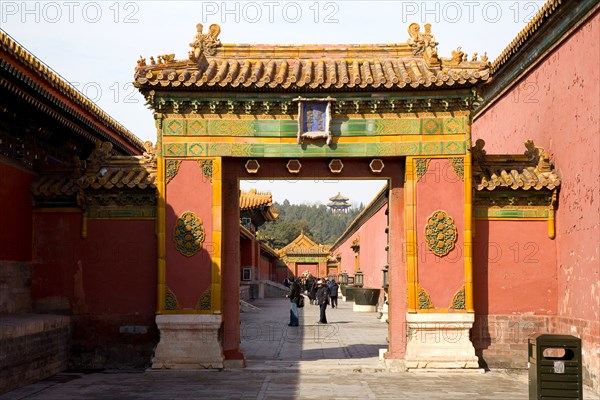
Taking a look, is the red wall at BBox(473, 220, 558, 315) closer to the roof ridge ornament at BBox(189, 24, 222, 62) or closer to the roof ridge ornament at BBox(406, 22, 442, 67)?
the roof ridge ornament at BBox(406, 22, 442, 67)

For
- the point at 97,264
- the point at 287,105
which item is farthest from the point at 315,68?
the point at 97,264

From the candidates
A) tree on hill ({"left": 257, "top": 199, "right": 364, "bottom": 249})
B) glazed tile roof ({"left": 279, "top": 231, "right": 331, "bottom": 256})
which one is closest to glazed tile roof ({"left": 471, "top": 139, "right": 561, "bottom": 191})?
glazed tile roof ({"left": 279, "top": 231, "right": 331, "bottom": 256})

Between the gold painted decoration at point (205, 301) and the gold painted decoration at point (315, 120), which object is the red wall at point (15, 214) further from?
the gold painted decoration at point (315, 120)

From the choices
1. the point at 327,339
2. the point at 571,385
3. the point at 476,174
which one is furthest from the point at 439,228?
the point at 327,339

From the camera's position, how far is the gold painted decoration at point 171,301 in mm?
15492

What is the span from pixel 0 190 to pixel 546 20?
11064 millimetres

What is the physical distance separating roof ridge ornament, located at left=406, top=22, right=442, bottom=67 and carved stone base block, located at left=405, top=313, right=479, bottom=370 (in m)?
5.26

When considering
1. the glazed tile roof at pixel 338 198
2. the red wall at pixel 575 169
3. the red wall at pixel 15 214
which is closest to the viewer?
the red wall at pixel 575 169

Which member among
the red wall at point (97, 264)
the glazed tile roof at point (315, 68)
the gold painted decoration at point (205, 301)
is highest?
the glazed tile roof at point (315, 68)

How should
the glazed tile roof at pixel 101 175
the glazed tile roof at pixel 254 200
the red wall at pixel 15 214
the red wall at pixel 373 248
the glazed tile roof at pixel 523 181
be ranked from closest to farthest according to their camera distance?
the red wall at pixel 15 214 < the glazed tile roof at pixel 523 181 < the glazed tile roof at pixel 101 175 < the red wall at pixel 373 248 < the glazed tile roof at pixel 254 200

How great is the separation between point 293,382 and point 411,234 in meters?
3.79

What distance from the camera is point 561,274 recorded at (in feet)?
50.8

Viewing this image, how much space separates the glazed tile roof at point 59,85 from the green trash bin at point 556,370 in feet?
30.0

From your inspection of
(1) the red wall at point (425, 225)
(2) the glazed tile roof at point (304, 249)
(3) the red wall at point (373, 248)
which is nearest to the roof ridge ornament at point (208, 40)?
(1) the red wall at point (425, 225)
